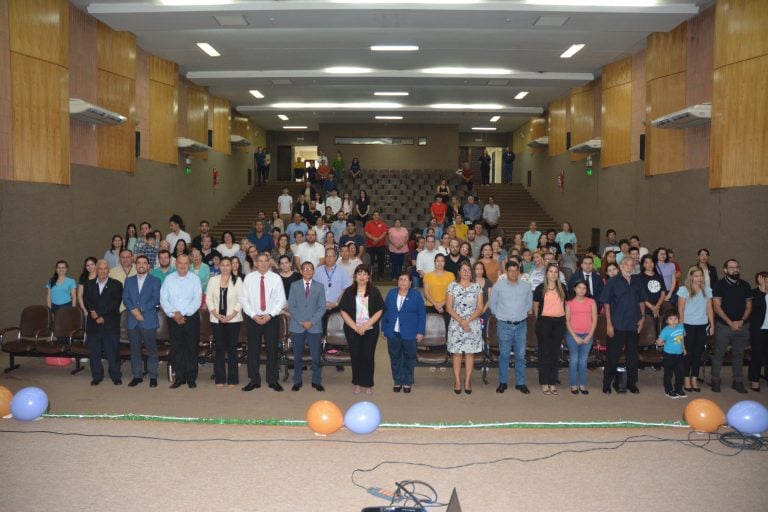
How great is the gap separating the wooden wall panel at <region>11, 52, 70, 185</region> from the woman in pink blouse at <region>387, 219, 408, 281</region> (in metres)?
6.77

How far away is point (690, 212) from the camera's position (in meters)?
13.4

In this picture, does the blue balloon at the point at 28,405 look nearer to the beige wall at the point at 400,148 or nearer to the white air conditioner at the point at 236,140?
the white air conditioner at the point at 236,140

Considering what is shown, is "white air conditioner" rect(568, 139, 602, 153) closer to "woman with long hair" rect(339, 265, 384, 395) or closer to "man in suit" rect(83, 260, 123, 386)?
"woman with long hair" rect(339, 265, 384, 395)

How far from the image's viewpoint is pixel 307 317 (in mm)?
8602

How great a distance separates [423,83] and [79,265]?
444 inches

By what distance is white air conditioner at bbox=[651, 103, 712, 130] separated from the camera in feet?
40.2

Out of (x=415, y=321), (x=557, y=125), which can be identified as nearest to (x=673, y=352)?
(x=415, y=321)

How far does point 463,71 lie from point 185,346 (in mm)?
13236

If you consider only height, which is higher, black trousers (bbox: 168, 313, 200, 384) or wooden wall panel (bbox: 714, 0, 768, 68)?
wooden wall panel (bbox: 714, 0, 768, 68)

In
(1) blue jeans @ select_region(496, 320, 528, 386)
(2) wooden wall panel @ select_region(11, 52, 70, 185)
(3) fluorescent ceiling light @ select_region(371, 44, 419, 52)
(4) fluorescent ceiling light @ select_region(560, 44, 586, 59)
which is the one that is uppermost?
(4) fluorescent ceiling light @ select_region(560, 44, 586, 59)

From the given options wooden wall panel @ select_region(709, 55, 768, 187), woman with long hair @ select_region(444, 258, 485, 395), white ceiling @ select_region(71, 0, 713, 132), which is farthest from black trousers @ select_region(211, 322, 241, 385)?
wooden wall panel @ select_region(709, 55, 768, 187)

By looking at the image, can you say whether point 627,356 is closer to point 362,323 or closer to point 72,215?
point 362,323

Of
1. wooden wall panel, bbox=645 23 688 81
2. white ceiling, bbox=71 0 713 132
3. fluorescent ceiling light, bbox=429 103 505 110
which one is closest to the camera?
white ceiling, bbox=71 0 713 132

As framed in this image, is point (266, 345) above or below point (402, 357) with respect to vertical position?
above
